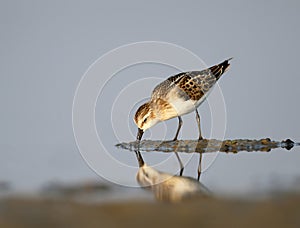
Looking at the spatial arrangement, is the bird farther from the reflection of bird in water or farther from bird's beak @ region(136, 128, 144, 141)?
the reflection of bird in water

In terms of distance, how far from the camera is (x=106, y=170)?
26.7 ft

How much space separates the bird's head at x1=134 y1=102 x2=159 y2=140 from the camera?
34.5 feet

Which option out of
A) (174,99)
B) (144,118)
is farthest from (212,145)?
(144,118)

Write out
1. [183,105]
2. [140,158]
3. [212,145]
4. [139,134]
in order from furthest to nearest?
[139,134]
[183,105]
[212,145]
[140,158]

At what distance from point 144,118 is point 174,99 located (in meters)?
0.64

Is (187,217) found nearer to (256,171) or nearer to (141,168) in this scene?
(256,171)

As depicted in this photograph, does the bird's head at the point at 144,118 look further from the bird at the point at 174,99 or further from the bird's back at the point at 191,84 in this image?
the bird's back at the point at 191,84

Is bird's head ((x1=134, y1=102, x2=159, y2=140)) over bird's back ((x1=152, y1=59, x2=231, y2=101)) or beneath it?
beneath

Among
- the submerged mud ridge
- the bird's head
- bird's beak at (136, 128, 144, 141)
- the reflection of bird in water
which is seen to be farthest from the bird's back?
the reflection of bird in water

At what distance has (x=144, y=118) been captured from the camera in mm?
10523

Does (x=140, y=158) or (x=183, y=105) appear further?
(x=183, y=105)

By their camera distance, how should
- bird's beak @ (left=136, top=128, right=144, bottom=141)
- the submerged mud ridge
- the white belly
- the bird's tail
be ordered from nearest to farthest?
the submerged mud ridge, the white belly, bird's beak @ (left=136, top=128, right=144, bottom=141), the bird's tail

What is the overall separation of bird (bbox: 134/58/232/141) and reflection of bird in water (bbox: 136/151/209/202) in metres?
2.21

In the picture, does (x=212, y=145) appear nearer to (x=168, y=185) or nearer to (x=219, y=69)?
(x=219, y=69)
